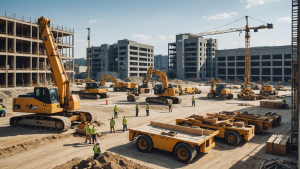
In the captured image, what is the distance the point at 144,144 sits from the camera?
12.3 m

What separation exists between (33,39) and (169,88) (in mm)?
33558

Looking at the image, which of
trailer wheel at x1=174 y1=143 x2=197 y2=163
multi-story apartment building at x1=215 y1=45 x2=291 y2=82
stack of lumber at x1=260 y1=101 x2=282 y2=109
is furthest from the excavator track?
multi-story apartment building at x1=215 y1=45 x2=291 y2=82

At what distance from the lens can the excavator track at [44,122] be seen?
51.9ft

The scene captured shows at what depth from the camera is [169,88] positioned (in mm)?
31531

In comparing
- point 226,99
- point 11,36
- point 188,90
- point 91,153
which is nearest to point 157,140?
point 91,153

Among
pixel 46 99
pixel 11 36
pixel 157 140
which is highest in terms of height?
pixel 11 36

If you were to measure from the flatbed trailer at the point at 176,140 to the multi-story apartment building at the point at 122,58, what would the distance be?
92.7 m

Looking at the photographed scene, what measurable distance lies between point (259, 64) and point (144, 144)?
321 ft

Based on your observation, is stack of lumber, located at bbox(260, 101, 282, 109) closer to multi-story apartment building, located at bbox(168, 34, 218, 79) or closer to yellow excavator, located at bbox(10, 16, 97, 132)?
yellow excavator, located at bbox(10, 16, 97, 132)

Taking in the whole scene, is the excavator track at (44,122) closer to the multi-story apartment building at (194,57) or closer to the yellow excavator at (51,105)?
the yellow excavator at (51,105)

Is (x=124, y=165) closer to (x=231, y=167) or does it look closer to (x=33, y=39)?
(x=231, y=167)

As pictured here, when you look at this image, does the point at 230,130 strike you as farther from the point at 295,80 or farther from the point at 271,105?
the point at 271,105

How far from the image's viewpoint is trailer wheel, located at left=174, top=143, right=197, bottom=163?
1054 cm

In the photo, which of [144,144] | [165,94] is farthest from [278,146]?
[165,94]
